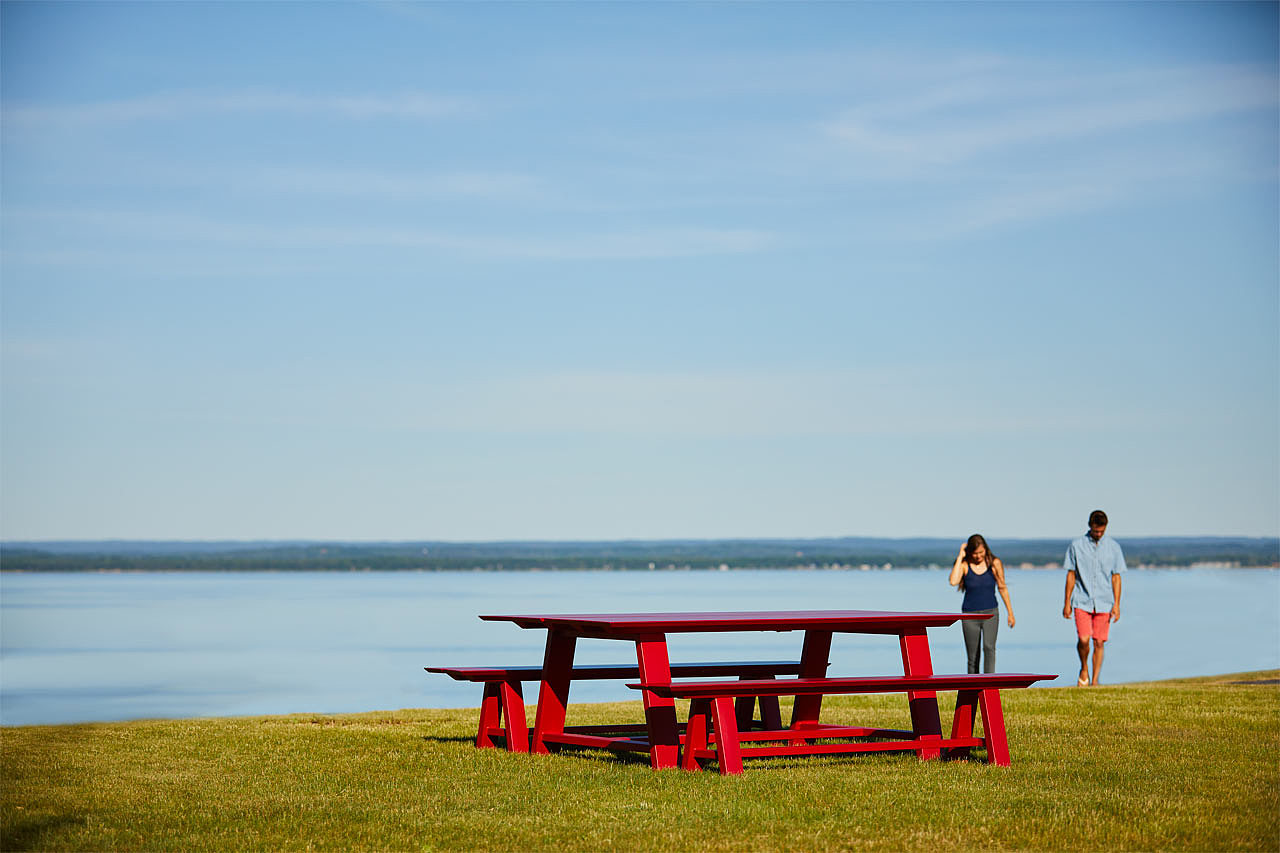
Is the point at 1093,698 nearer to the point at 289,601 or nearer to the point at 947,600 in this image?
the point at 947,600

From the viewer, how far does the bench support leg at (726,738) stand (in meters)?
8.86

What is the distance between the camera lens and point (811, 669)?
10.8m

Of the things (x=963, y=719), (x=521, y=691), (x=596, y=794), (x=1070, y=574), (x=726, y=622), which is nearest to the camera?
(x=596, y=794)

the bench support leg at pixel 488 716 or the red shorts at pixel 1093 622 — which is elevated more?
the red shorts at pixel 1093 622

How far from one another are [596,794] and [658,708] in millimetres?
1016

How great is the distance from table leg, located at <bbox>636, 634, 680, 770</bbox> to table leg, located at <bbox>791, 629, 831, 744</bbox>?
160 centimetres

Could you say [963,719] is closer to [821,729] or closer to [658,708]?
[821,729]

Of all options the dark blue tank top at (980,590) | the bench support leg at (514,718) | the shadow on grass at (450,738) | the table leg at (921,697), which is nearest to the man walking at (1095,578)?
the dark blue tank top at (980,590)

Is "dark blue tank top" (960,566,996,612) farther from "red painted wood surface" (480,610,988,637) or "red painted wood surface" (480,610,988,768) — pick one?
"red painted wood surface" (480,610,988,637)

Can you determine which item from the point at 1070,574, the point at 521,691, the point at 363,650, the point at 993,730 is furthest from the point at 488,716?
the point at 363,650

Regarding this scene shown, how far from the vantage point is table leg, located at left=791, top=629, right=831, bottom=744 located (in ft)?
34.9

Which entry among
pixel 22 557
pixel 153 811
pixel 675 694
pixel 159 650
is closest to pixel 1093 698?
pixel 675 694

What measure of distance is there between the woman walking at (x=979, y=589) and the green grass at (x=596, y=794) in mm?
2633

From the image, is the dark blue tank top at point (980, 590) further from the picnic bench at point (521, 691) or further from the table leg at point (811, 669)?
the table leg at point (811, 669)
